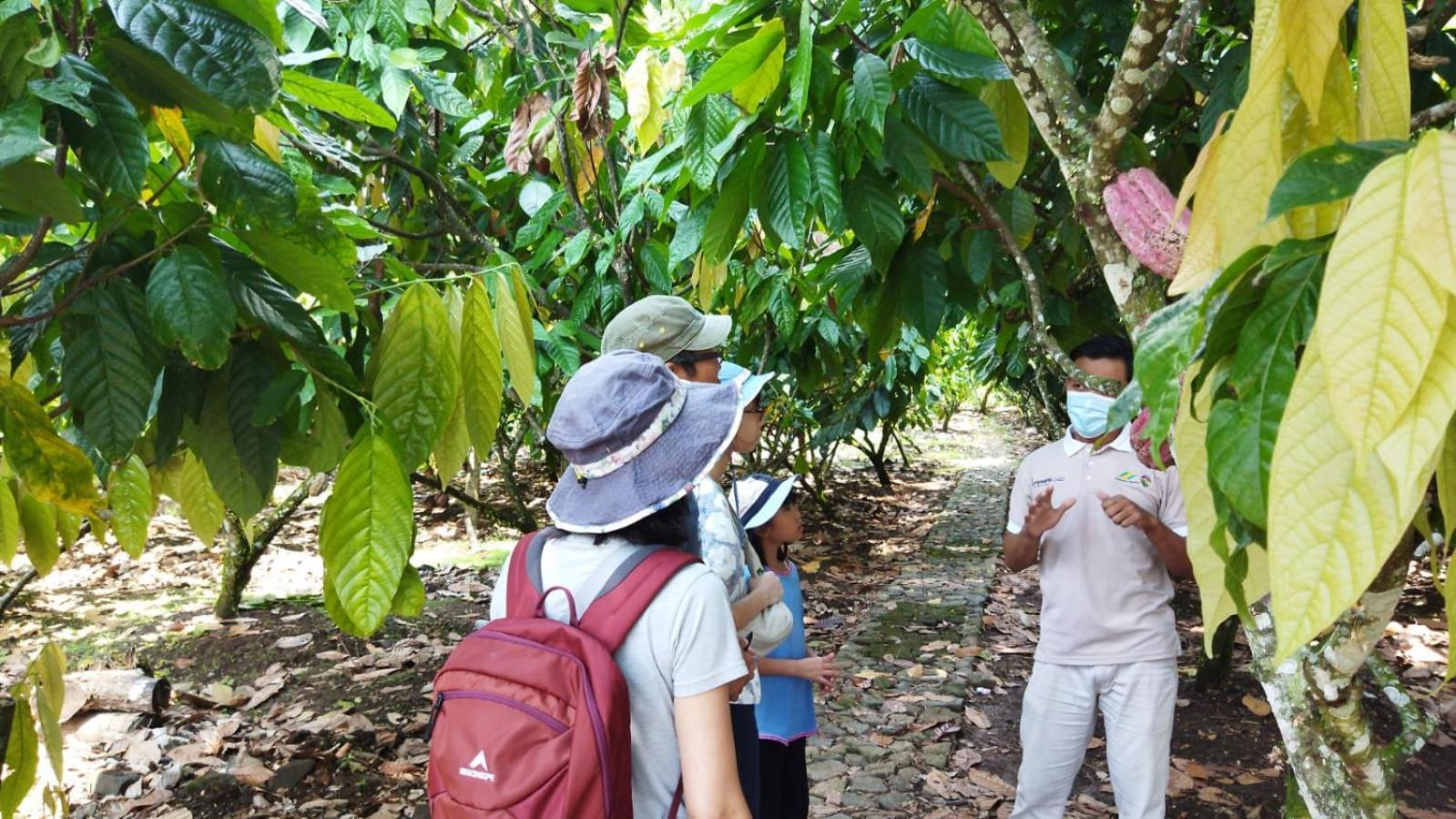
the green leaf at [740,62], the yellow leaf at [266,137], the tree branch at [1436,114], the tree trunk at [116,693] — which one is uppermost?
the green leaf at [740,62]

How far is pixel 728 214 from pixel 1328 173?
4.01 ft

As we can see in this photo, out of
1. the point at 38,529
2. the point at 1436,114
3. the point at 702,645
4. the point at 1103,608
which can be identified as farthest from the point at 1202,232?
the point at 1103,608

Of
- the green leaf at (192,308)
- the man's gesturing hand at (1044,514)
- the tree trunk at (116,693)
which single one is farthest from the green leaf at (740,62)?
the tree trunk at (116,693)

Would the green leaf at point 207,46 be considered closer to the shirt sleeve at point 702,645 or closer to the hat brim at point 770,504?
the shirt sleeve at point 702,645

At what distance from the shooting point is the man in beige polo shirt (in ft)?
7.18

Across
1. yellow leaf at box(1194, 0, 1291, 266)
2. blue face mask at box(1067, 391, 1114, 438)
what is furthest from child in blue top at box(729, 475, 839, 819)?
yellow leaf at box(1194, 0, 1291, 266)

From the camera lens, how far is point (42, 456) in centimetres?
97

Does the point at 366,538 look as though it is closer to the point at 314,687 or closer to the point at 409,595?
the point at 409,595

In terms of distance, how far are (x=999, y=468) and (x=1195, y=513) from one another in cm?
1078

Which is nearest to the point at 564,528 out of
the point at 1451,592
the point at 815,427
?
the point at 1451,592

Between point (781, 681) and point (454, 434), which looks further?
point (781, 681)

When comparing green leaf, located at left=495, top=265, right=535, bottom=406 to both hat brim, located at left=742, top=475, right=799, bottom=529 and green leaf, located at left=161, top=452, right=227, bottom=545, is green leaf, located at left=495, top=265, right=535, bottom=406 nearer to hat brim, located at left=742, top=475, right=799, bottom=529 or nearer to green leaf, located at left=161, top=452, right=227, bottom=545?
green leaf, located at left=161, top=452, right=227, bottom=545

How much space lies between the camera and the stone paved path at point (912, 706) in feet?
9.50

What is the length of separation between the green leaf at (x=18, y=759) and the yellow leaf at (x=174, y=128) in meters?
0.77
